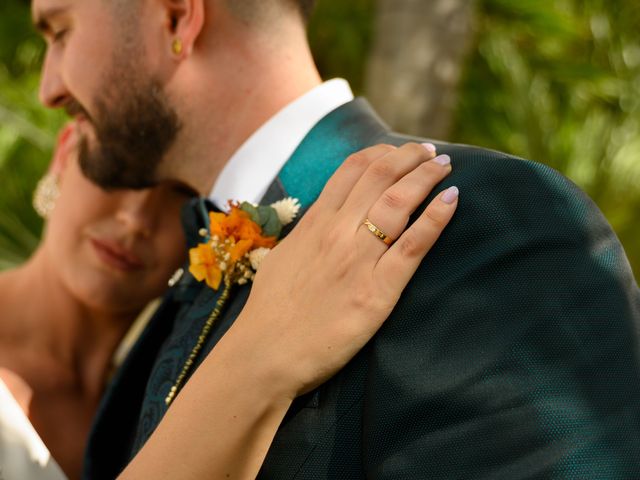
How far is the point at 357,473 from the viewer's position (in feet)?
5.16

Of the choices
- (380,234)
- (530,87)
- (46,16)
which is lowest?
(530,87)

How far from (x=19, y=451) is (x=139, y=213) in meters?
0.98

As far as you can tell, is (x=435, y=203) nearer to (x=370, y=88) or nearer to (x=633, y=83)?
(x=370, y=88)

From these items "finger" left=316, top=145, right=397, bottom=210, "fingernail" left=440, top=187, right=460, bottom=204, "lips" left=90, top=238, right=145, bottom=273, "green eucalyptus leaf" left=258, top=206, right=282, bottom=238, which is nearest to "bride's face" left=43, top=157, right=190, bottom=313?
"lips" left=90, top=238, right=145, bottom=273

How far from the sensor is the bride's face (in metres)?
2.86

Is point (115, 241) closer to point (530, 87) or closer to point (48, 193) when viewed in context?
point (48, 193)

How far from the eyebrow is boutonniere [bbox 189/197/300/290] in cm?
78

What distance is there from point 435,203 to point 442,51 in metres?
2.83

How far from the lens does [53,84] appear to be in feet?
7.99

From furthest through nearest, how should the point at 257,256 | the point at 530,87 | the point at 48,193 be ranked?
the point at 530,87, the point at 48,193, the point at 257,256

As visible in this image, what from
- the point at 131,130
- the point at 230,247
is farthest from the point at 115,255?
the point at 230,247

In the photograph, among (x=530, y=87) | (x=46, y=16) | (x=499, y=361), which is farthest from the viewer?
(x=530, y=87)

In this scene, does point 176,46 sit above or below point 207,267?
above

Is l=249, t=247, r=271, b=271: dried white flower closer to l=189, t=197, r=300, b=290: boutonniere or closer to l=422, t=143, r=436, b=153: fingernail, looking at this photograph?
l=189, t=197, r=300, b=290: boutonniere
